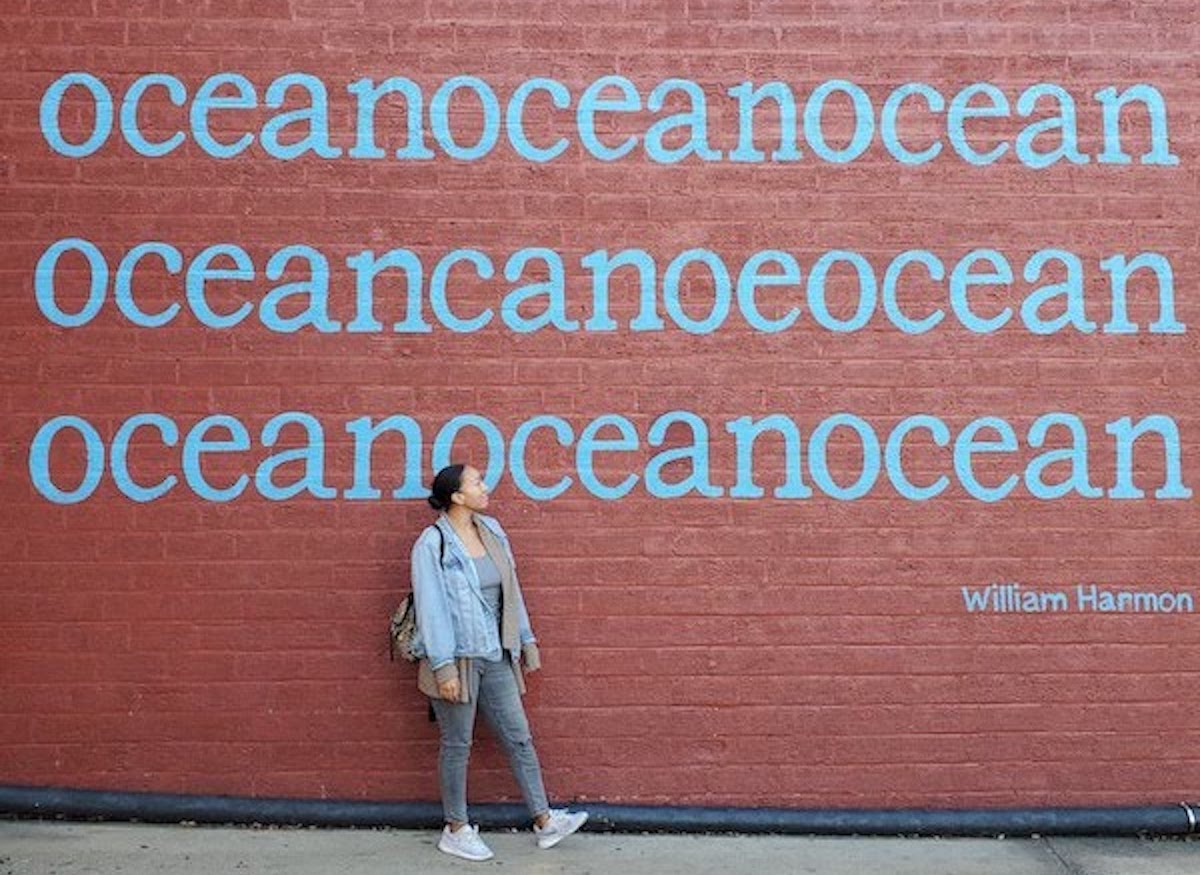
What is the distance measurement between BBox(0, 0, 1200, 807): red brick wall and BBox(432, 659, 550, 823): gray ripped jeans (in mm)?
418

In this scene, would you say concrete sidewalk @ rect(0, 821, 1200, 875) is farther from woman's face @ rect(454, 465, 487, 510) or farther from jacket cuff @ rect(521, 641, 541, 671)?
woman's face @ rect(454, 465, 487, 510)

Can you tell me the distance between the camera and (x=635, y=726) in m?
6.41

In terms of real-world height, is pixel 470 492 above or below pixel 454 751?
above

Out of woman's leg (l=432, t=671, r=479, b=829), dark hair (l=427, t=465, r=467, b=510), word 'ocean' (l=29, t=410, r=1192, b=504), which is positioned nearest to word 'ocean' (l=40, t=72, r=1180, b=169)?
word 'ocean' (l=29, t=410, r=1192, b=504)

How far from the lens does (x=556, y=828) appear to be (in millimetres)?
6020

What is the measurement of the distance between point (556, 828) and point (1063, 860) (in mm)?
2311

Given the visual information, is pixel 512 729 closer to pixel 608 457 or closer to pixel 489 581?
pixel 489 581

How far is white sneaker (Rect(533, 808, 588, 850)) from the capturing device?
6012mm

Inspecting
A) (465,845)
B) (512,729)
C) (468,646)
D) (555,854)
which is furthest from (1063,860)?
(468,646)

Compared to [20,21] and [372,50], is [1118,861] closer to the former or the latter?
[372,50]

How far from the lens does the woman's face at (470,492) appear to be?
598cm

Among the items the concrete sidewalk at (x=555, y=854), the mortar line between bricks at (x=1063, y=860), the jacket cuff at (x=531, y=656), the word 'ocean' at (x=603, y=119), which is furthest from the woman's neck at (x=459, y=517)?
the mortar line between bricks at (x=1063, y=860)

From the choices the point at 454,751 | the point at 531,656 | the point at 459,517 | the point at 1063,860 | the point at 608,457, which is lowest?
the point at 1063,860

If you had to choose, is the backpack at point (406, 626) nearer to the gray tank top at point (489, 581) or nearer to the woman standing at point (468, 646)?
the woman standing at point (468, 646)
